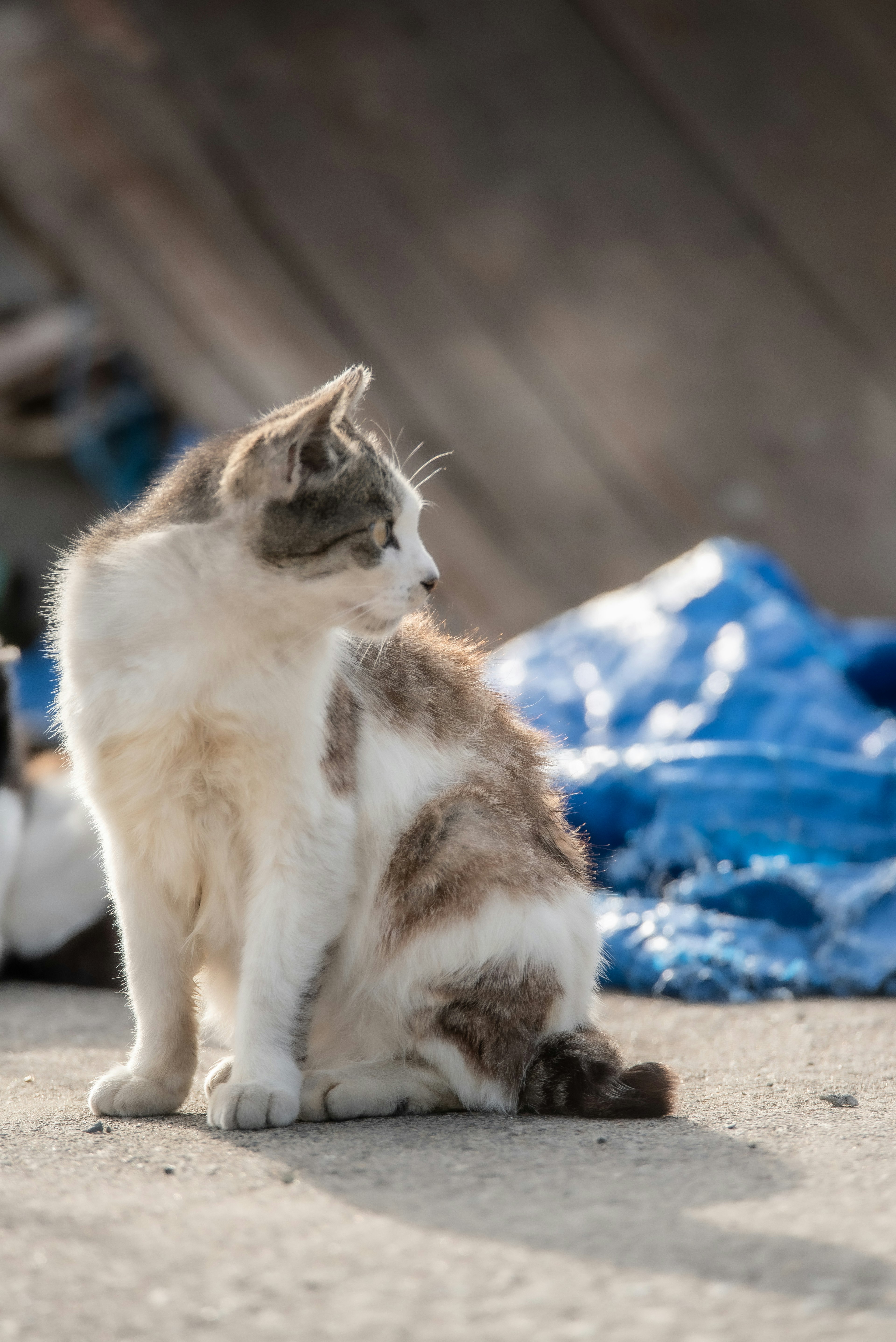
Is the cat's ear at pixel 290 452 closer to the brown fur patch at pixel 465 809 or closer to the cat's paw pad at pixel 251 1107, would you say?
the brown fur patch at pixel 465 809

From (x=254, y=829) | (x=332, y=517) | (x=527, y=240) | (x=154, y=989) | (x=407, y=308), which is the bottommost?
(x=154, y=989)

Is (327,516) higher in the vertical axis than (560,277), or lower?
lower

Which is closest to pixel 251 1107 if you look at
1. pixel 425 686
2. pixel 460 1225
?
pixel 460 1225

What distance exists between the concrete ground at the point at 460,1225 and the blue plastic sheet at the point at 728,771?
1012 millimetres

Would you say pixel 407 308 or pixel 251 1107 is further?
pixel 407 308

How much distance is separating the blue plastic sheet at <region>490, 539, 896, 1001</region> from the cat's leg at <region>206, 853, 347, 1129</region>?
99 centimetres

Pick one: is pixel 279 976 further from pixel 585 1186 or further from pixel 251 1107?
pixel 585 1186

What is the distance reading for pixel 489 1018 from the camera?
2.08 metres

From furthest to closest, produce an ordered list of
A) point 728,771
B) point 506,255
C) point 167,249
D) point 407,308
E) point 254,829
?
point 167,249, point 407,308, point 506,255, point 728,771, point 254,829

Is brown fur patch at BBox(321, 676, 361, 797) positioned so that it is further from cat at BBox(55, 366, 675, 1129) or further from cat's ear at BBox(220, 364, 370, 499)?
cat's ear at BBox(220, 364, 370, 499)

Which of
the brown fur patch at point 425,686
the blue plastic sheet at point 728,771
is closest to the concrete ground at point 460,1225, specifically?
the brown fur patch at point 425,686

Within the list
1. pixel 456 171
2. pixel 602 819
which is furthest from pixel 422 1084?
pixel 456 171

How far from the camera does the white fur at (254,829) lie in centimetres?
200

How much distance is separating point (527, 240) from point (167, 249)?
6.81 ft
